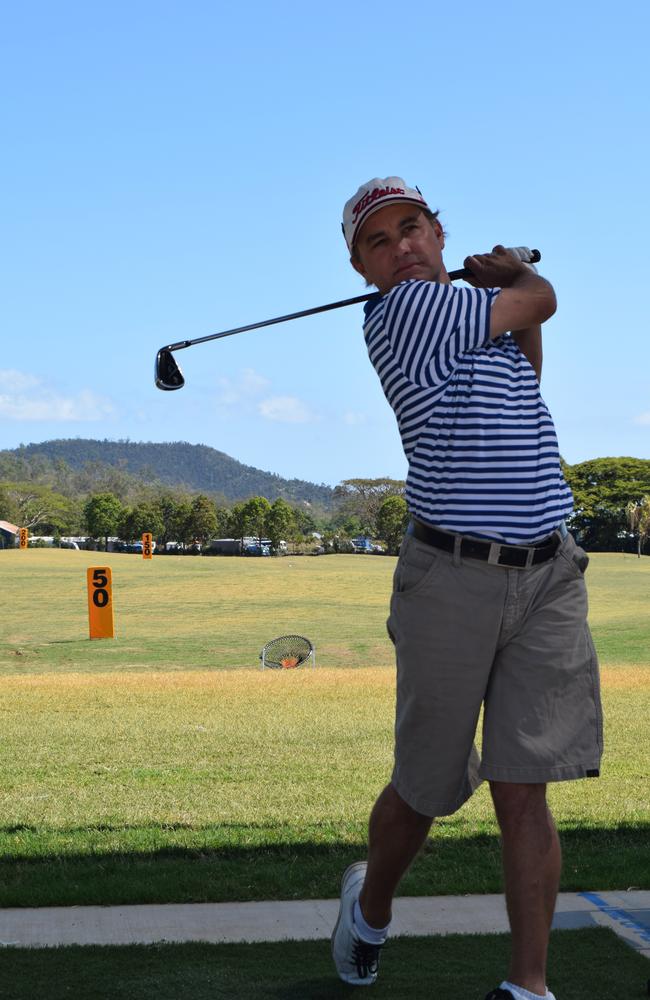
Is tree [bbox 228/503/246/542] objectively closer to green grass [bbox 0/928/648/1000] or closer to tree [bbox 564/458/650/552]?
tree [bbox 564/458/650/552]

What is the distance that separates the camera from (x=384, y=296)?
114 inches

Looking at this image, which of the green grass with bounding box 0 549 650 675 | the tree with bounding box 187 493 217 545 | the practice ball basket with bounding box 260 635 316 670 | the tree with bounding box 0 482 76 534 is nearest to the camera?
the practice ball basket with bounding box 260 635 316 670

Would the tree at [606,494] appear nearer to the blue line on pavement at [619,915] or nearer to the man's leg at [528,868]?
the blue line on pavement at [619,915]

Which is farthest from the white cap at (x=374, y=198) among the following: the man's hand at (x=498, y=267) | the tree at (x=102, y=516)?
the tree at (x=102, y=516)

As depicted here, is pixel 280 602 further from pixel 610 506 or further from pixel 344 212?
pixel 610 506

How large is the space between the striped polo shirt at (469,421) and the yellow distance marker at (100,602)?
80.0 ft

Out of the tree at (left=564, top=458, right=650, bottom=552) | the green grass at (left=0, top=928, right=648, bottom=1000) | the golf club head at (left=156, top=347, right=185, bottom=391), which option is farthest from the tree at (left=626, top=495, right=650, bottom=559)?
the green grass at (left=0, top=928, right=648, bottom=1000)

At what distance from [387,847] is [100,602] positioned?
2719cm

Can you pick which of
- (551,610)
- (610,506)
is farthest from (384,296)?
(610,506)

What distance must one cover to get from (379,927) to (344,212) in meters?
1.78

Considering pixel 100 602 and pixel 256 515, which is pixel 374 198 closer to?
pixel 100 602

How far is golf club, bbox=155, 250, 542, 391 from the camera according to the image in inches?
124

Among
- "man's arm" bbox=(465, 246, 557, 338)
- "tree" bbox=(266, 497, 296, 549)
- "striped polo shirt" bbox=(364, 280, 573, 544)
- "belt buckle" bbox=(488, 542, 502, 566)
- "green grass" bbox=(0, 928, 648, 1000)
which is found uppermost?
"tree" bbox=(266, 497, 296, 549)

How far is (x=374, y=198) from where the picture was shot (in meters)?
2.92
